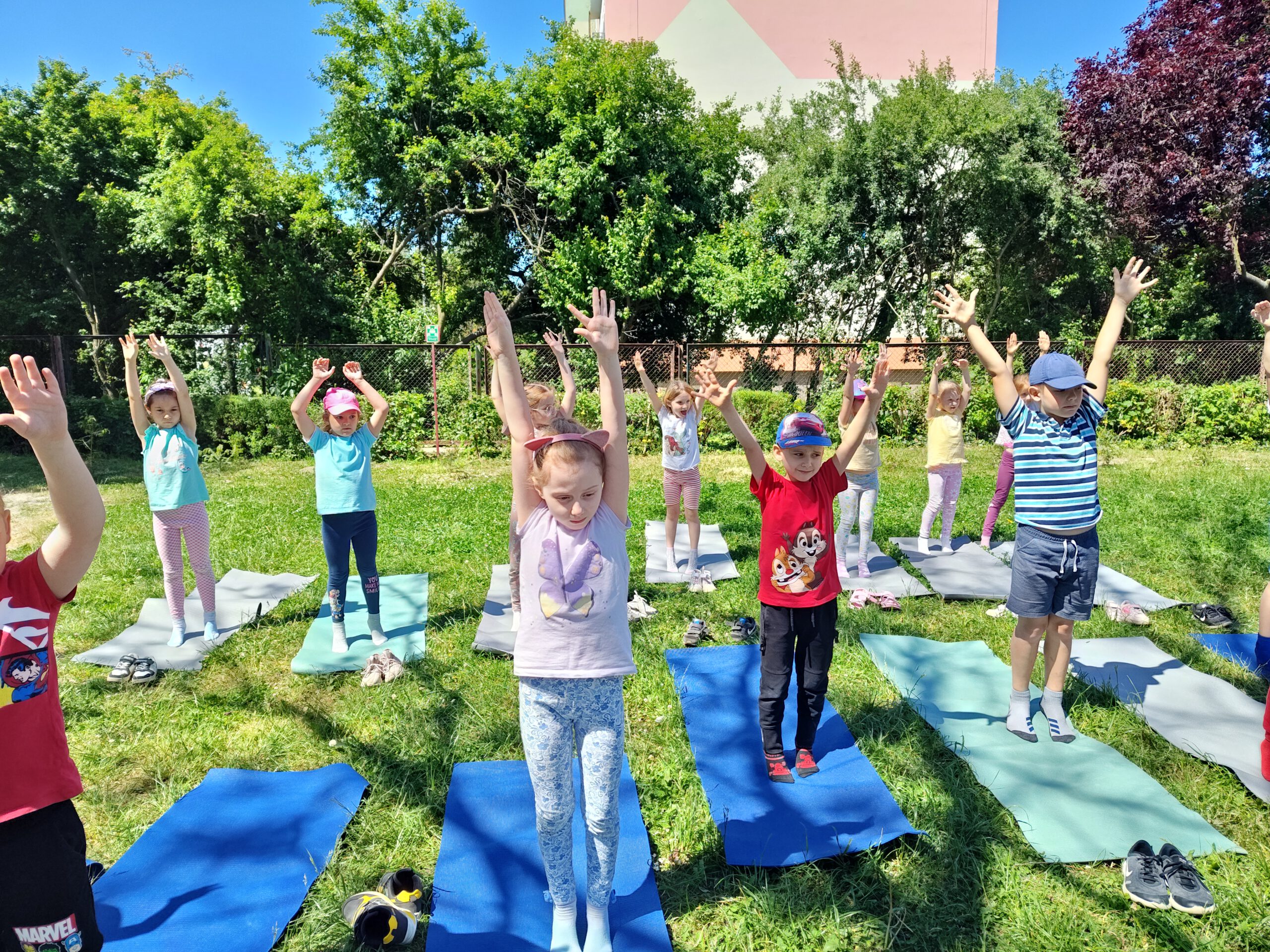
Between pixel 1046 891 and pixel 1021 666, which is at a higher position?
pixel 1021 666

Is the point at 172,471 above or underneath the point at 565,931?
above

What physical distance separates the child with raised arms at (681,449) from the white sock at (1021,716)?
3137 millimetres

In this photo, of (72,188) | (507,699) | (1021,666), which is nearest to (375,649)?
(507,699)

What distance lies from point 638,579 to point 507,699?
2599mm

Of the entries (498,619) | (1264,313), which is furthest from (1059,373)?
(498,619)

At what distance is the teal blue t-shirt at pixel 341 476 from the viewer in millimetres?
5188

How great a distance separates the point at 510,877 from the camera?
3238 millimetres

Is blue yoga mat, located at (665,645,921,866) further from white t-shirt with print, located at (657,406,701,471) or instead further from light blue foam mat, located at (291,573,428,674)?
white t-shirt with print, located at (657,406,701,471)

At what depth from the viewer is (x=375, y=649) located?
5.61 m

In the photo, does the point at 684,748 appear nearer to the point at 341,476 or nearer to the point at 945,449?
the point at 341,476

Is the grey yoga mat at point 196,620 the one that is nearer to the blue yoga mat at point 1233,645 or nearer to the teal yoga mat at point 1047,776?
the teal yoga mat at point 1047,776

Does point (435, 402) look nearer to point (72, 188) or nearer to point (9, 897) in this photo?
point (72, 188)

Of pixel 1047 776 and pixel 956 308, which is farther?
pixel 956 308

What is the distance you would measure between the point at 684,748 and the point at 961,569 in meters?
4.23
